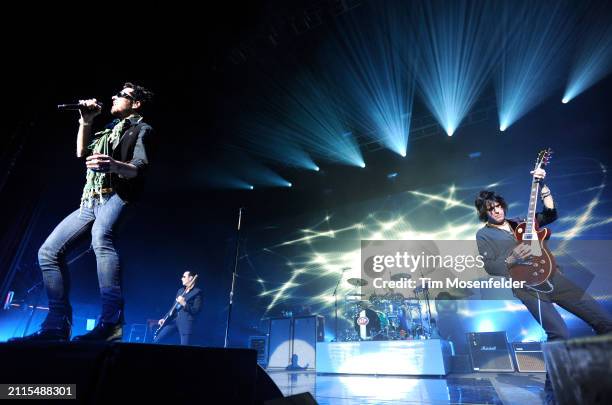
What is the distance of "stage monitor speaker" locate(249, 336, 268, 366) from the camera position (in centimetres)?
698

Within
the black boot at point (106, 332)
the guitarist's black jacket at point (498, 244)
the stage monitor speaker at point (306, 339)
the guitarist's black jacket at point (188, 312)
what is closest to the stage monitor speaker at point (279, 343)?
the stage monitor speaker at point (306, 339)

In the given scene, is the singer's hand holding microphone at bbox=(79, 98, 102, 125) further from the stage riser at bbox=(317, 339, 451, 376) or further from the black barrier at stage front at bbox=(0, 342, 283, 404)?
the stage riser at bbox=(317, 339, 451, 376)

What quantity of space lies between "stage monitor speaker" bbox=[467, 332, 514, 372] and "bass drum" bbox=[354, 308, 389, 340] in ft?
4.80

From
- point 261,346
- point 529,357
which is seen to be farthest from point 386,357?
point 261,346

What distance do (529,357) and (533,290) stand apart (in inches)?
135

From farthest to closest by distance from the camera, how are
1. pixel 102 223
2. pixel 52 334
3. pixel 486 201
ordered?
pixel 486 201, pixel 102 223, pixel 52 334

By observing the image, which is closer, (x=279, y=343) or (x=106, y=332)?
(x=106, y=332)

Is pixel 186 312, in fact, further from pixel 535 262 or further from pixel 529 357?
pixel 529 357

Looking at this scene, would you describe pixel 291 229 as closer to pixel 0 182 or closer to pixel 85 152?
pixel 0 182

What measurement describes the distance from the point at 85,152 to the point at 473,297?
22.0 feet

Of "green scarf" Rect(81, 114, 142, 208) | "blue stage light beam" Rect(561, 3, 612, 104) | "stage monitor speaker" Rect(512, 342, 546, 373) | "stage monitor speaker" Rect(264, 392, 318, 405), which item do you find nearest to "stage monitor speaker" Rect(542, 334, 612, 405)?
"stage monitor speaker" Rect(264, 392, 318, 405)

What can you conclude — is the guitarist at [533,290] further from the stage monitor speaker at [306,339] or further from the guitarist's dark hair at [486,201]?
the stage monitor speaker at [306,339]

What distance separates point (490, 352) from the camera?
5.01 m

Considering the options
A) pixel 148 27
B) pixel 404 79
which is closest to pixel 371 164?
pixel 404 79
